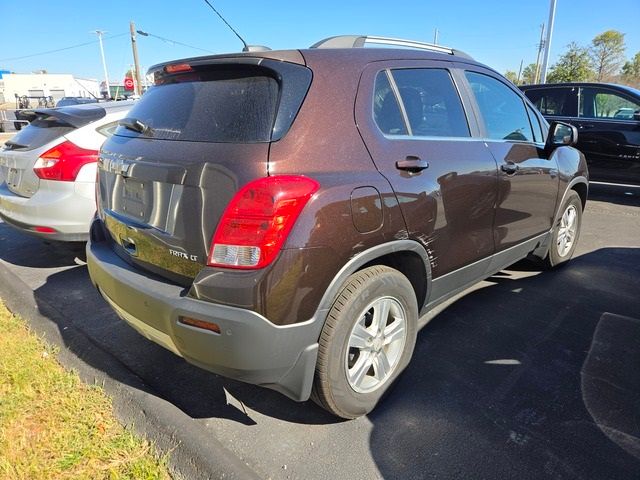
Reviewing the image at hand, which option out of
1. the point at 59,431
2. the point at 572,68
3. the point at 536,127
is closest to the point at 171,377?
the point at 59,431

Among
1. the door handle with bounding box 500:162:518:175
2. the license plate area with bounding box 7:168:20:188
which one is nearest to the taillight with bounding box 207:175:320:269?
the door handle with bounding box 500:162:518:175

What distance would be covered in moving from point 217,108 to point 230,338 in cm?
104

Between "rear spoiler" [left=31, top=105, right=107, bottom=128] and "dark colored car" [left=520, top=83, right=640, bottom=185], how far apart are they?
7.22 meters

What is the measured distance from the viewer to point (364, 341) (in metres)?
2.22

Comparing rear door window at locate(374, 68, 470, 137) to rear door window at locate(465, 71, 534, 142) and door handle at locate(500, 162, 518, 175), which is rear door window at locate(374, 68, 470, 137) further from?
door handle at locate(500, 162, 518, 175)

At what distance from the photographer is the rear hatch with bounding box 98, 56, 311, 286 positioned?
1.85 m

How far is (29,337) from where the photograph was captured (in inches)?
118

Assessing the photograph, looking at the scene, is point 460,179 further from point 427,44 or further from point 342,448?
point 342,448

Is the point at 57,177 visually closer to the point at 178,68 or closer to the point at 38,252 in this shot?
the point at 38,252

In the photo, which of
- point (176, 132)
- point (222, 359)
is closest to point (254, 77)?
point (176, 132)

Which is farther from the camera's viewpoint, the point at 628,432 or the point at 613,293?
the point at 613,293

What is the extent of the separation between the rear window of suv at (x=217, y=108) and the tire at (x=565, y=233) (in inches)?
124

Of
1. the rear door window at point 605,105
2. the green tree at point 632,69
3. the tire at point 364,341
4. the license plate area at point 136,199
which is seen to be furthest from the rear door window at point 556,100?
the green tree at point 632,69

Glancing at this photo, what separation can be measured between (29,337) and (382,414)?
2399 millimetres
